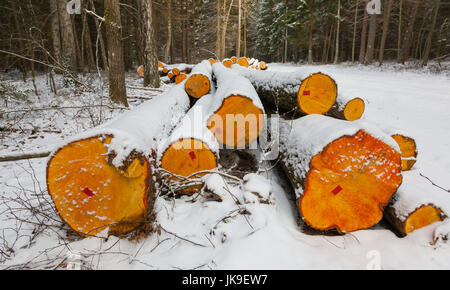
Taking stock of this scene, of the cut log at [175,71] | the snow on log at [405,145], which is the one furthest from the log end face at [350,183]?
the cut log at [175,71]

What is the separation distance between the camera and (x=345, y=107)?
2.91 m

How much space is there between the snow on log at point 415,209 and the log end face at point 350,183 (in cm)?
12

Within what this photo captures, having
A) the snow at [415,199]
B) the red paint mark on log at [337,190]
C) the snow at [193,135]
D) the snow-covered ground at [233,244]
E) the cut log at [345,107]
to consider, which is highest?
the cut log at [345,107]

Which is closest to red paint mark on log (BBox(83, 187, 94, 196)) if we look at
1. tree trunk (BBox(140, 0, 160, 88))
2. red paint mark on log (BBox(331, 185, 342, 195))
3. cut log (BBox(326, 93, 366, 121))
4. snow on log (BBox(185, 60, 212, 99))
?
red paint mark on log (BBox(331, 185, 342, 195))

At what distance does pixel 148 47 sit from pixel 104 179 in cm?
692

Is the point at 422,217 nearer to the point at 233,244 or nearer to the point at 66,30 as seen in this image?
the point at 233,244

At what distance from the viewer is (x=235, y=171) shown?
262cm

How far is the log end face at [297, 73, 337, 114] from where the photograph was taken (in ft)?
8.64

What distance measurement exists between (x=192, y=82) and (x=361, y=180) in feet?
12.4

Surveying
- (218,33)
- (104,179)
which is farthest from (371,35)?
(104,179)

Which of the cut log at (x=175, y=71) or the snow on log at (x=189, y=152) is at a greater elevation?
the cut log at (x=175, y=71)

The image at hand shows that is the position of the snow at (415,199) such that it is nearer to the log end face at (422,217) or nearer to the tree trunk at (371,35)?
the log end face at (422,217)

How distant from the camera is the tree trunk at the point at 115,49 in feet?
15.0
